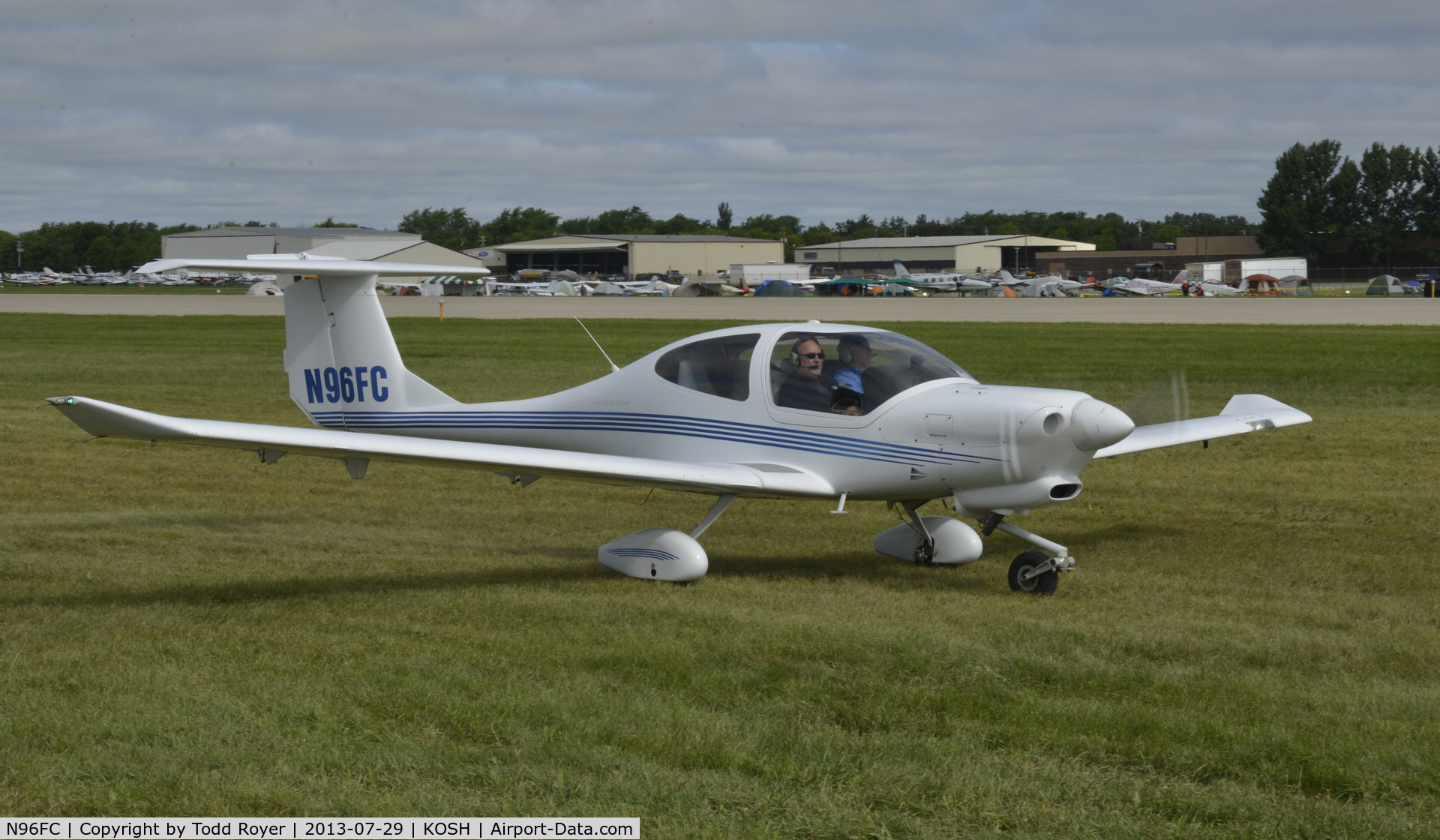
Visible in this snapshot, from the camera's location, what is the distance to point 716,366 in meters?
8.85

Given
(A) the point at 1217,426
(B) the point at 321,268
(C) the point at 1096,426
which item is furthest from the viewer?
(A) the point at 1217,426

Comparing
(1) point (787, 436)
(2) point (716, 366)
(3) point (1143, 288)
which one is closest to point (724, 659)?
(1) point (787, 436)

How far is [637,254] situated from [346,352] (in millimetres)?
118644

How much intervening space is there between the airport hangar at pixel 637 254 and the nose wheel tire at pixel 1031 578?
120 m

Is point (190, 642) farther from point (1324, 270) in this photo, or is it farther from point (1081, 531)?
point (1324, 270)

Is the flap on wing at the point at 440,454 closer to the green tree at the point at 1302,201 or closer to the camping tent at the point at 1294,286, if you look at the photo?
the camping tent at the point at 1294,286

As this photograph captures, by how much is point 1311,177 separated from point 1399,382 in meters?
111

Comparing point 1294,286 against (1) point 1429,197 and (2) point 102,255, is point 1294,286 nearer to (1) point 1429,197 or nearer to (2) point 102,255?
(1) point 1429,197

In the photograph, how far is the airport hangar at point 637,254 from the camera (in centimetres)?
12875

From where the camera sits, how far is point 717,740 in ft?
16.4

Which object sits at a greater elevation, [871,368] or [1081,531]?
[871,368]

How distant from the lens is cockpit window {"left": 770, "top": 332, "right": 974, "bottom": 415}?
831cm

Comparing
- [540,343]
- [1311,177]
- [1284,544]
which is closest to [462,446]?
[1284,544]

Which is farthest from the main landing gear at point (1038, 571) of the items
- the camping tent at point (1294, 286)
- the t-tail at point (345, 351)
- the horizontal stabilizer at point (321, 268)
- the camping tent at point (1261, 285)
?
the camping tent at point (1261, 285)
